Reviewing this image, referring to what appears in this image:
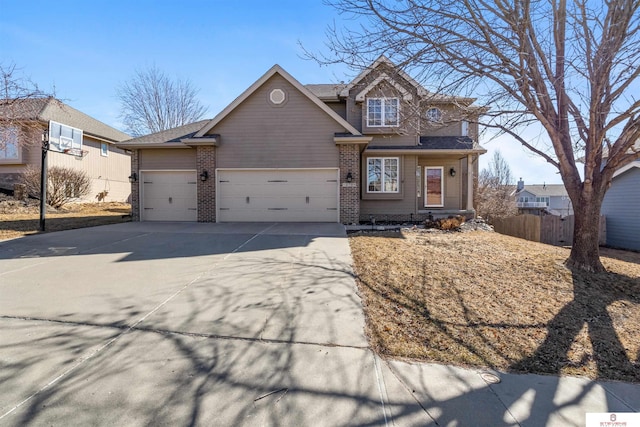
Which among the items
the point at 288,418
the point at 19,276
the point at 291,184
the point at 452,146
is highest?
the point at 452,146

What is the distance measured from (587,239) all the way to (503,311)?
3.65 meters

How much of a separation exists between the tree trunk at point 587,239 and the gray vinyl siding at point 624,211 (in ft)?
32.9

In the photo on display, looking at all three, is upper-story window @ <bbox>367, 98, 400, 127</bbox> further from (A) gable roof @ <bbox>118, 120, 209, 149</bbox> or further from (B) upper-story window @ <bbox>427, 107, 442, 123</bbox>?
(A) gable roof @ <bbox>118, 120, 209, 149</bbox>

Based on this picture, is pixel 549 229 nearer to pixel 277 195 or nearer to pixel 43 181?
pixel 277 195

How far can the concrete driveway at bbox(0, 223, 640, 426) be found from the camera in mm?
2307

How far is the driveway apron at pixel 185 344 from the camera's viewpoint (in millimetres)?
2320

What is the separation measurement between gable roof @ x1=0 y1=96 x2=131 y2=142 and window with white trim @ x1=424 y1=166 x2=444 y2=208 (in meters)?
14.9

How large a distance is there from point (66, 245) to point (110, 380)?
672 centimetres

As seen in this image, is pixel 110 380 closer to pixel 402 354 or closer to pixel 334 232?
pixel 402 354

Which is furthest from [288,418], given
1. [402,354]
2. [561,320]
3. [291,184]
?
[291,184]

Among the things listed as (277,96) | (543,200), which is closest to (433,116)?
(277,96)

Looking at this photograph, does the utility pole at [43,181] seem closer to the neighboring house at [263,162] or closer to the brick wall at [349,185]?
the neighboring house at [263,162]

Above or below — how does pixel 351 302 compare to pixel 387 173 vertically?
below

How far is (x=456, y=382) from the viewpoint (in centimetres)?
271
